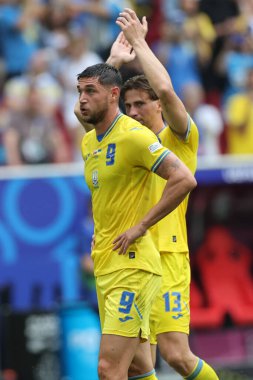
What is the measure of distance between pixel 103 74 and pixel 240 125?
7.46 metres

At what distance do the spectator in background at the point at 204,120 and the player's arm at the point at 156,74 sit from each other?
6.71m

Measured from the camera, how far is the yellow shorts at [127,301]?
24.9ft

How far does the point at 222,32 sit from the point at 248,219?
328 centimetres

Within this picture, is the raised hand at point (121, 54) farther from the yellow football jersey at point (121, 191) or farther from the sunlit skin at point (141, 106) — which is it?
the yellow football jersey at point (121, 191)

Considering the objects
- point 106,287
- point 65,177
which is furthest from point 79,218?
point 106,287

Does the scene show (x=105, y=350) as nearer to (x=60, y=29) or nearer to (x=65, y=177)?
(x=65, y=177)

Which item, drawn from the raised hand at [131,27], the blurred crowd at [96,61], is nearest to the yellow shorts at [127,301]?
the raised hand at [131,27]

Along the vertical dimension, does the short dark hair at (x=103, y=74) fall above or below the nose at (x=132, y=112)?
above

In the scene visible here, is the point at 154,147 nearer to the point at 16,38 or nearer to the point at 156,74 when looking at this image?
the point at 156,74

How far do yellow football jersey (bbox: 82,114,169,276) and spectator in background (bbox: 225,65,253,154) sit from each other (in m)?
7.26

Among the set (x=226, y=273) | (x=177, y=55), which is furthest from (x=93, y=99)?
(x=177, y=55)

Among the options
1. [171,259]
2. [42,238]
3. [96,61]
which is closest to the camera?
[171,259]

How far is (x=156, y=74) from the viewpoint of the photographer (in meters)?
7.94

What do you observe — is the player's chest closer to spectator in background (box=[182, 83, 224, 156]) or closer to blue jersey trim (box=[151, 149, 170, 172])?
blue jersey trim (box=[151, 149, 170, 172])
